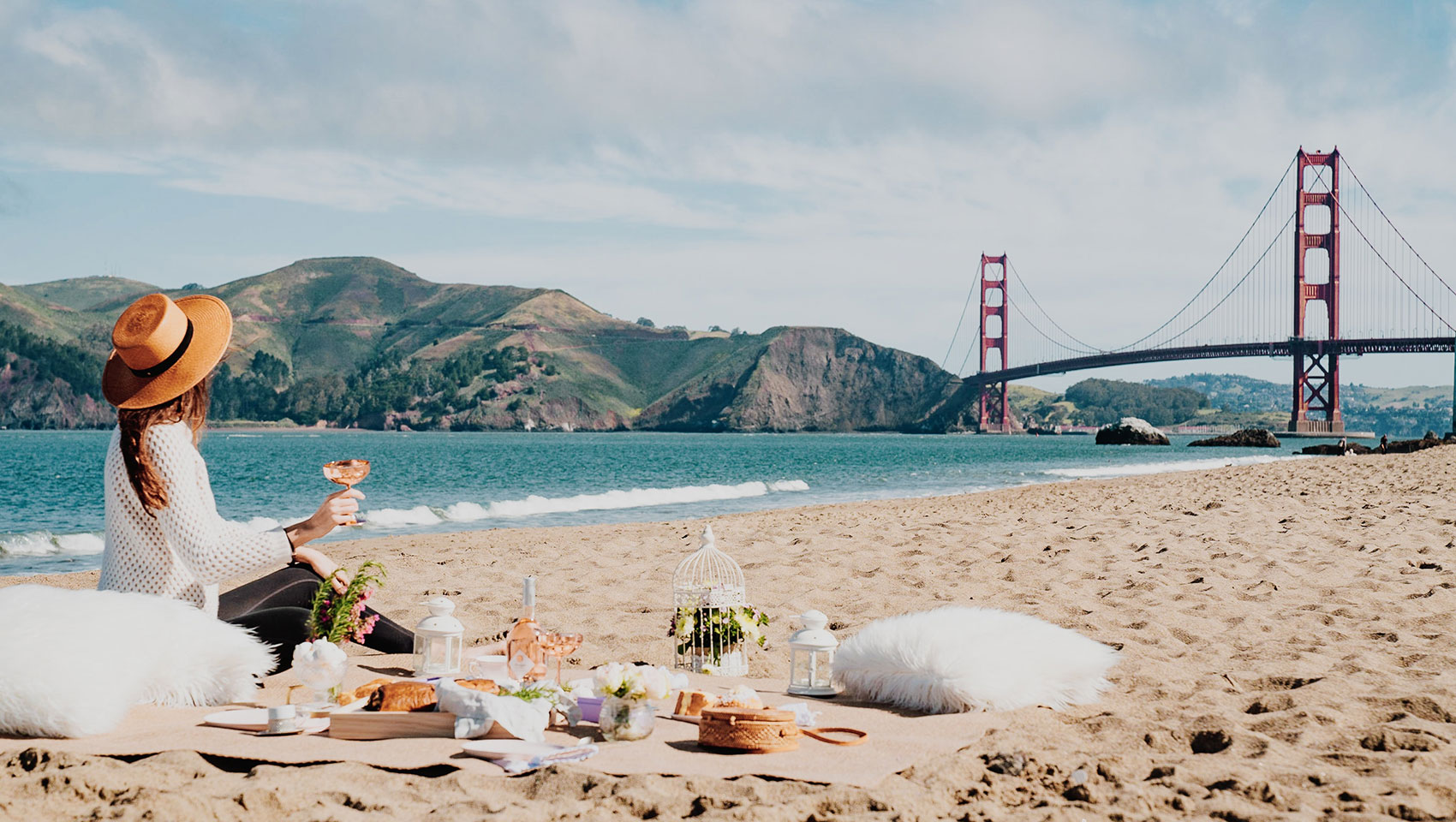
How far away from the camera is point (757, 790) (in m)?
3.24

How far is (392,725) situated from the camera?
3783 mm

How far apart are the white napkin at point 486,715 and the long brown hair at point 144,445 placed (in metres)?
1.21

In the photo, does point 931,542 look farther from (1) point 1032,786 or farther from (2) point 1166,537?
(1) point 1032,786

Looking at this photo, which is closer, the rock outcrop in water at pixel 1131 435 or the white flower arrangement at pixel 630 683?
the white flower arrangement at pixel 630 683

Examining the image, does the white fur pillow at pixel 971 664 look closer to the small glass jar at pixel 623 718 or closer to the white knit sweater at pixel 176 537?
the small glass jar at pixel 623 718

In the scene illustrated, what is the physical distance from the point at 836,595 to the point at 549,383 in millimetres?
120639

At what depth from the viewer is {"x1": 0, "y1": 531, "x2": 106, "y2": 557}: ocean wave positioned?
1352cm

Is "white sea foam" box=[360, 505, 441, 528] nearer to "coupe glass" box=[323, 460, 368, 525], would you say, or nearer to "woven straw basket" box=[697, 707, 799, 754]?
"coupe glass" box=[323, 460, 368, 525]

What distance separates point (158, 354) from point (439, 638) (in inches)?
57.0

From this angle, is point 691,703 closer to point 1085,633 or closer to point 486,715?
point 486,715

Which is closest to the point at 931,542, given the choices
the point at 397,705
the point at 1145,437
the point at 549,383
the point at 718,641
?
the point at 718,641

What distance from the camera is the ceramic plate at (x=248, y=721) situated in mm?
3846

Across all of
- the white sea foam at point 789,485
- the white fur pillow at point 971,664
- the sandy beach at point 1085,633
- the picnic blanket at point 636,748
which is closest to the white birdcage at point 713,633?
the sandy beach at point 1085,633

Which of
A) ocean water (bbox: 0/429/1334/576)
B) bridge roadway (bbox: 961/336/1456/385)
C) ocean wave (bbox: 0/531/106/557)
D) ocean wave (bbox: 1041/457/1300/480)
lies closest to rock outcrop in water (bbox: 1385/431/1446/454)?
ocean wave (bbox: 1041/457/1300/480)
